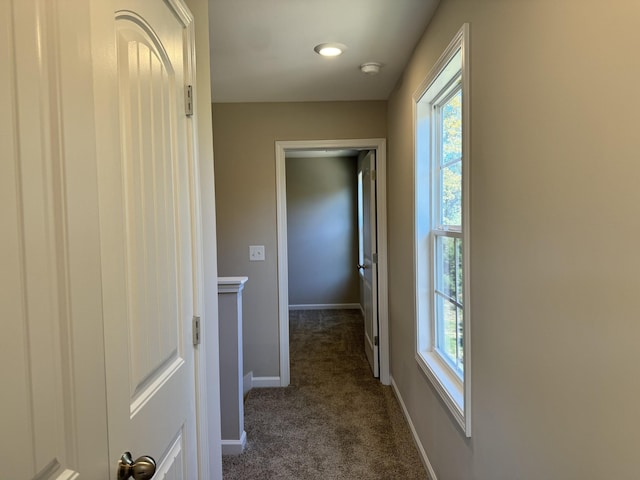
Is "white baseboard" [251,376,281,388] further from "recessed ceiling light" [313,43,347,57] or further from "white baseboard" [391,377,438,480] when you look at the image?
"recessed ceiling light" [313,43,347,57]

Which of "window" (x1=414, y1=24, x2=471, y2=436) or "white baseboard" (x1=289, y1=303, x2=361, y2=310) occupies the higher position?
"window" (x1=414, y1=24, x2=471, y2=436)

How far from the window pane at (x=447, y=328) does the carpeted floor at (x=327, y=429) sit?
0.68m

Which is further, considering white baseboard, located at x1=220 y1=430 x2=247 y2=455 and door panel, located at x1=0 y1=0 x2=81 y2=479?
white baseboard, located at x1=220 y1=430 x2=247 y2=455

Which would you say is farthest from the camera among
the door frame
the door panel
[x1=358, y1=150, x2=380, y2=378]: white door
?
[x1=358, y1=150, x2=380, y2=378]: white door

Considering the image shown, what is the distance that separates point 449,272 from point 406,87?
125 centimetres

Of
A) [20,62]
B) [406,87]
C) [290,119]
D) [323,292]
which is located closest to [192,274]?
[20,62]

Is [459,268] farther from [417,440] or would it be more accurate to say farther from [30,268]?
[30,268]

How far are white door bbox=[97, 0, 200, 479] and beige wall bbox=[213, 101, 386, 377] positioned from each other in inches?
83.0

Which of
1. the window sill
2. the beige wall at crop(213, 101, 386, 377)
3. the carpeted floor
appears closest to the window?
the window sill

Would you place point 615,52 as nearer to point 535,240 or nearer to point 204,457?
point 535,240

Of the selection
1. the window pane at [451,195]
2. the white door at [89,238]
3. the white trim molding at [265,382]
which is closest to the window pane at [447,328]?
the window pane at [451,195]

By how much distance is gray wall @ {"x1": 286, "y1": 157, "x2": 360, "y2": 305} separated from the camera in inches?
247

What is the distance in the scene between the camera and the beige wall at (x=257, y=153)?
3459 mm

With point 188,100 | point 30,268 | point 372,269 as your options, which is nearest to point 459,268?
point 188,100
